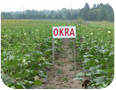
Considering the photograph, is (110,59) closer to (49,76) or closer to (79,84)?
(79,84)

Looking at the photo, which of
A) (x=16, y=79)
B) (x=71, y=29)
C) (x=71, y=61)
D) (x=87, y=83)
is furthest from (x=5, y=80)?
(x=71, y=61)

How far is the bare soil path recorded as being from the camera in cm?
366

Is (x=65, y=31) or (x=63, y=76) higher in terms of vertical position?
(x=65, y=31)

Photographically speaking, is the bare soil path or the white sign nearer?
the bare soil path

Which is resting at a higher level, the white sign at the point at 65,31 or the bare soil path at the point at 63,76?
the white sign at the point at 65,31

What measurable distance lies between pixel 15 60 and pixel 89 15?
4.06m

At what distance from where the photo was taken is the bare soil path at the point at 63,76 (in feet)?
12.0

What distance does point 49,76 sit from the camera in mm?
4168

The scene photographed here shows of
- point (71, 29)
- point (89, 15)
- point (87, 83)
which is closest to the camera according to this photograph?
point (87, 83)

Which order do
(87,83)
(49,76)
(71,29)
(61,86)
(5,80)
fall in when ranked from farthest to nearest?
(49,76), (71,29), (61,86), (87,83), (5,80)

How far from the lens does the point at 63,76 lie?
4.22 meters

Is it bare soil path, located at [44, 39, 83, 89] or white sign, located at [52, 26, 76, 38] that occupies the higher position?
white sign, located at [52, 26, 76, 38]

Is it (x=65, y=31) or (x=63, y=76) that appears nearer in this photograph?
(x=65, y=31)

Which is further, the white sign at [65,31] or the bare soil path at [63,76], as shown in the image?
the white sign at [65,31]
